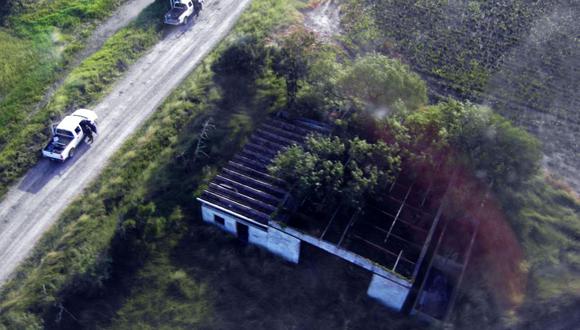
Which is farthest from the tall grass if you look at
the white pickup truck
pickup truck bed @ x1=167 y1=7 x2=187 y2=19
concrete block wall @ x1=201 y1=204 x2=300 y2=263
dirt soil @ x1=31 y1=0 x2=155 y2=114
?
concrete block wall @ x1=201 y1=204 x2=300 y2=263

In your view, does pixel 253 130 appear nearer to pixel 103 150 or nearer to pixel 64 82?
pixel 103 150

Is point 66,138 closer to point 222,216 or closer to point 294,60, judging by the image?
point 222,216

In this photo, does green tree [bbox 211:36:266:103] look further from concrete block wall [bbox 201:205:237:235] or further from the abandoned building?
concrete block wall [bbox 201:205:237:235]

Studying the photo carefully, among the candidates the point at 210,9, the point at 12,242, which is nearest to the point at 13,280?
the point at 12,242

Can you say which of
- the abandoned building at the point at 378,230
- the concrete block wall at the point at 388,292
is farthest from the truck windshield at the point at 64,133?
the concrete block wall at the point at 388,292

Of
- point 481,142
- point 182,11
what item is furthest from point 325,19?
point 481,142

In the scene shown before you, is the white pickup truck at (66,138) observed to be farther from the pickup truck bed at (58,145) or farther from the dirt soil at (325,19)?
the dirt soil at (325,19)
